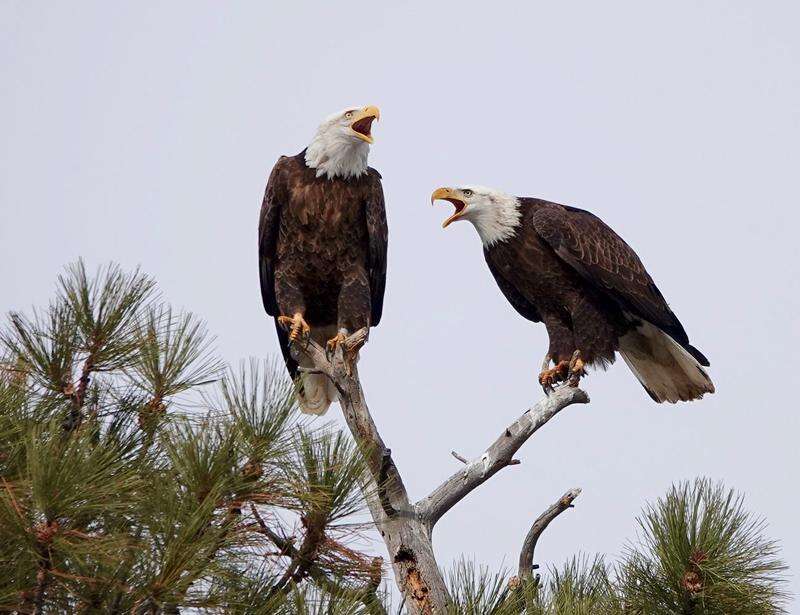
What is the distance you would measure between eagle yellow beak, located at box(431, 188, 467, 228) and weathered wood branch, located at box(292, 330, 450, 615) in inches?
92.3

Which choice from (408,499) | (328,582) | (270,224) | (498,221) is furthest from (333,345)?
(498,221)

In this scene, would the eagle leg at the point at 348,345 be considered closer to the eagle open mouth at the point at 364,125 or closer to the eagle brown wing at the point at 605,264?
the eagle open mouth at the point at 364,125

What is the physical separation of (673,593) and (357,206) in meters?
2.71

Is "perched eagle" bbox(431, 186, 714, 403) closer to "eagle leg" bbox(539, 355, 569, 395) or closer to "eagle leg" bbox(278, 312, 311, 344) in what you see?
"eagle leg" bbox(539, 355, 569, 395)

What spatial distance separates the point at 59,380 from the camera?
3582 mm

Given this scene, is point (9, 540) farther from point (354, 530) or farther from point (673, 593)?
point (673, 593)

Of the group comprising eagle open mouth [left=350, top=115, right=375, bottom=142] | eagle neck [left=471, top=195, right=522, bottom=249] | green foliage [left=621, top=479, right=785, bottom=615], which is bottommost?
green foliage [left=621, top=479, right=785, bottom=615]

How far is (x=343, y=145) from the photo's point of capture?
18.9 feet

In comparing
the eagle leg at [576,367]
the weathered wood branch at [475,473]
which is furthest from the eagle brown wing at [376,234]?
the weathered wood branch at [475,473]

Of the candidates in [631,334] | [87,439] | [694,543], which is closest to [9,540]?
[87,439]

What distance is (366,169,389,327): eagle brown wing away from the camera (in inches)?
227

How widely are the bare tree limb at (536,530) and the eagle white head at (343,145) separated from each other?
2.24 m

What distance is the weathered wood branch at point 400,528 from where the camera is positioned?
4051 mm

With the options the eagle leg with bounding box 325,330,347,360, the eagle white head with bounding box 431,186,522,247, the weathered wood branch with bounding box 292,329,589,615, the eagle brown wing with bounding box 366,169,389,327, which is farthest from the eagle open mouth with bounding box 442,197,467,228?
the weathered wood branch with bounding box 292,329,589,615
